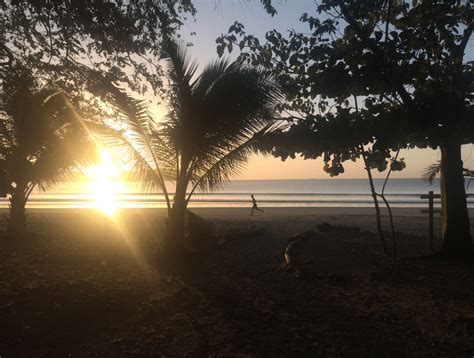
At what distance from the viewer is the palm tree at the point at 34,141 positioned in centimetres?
834

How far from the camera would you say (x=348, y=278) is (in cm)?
574

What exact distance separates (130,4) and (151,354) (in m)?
4.96

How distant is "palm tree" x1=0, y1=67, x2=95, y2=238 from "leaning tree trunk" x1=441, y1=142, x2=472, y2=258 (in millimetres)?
8393

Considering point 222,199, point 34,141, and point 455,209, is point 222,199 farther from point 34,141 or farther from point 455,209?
point 455,209

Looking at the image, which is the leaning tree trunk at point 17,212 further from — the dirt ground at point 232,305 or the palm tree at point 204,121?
the palm tree at point 204,121

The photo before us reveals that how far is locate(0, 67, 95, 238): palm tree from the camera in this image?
27.3 feet

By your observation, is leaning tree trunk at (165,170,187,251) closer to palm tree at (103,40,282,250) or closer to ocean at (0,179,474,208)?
palm tree at (103,40,282,250)

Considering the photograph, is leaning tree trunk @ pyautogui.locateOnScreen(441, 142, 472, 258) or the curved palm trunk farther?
the curved palm trunk

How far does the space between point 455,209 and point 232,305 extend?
5.26 meters

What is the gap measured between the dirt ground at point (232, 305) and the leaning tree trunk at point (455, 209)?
0.48m

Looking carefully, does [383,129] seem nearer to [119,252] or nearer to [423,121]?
[423,121]

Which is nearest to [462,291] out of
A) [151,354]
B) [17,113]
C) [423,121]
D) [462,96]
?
[423,121]

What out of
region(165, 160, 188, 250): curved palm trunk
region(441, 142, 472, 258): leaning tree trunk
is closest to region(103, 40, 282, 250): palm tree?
region(165, 160, 188, 250): curved palm trunk

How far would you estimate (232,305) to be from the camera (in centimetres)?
446
